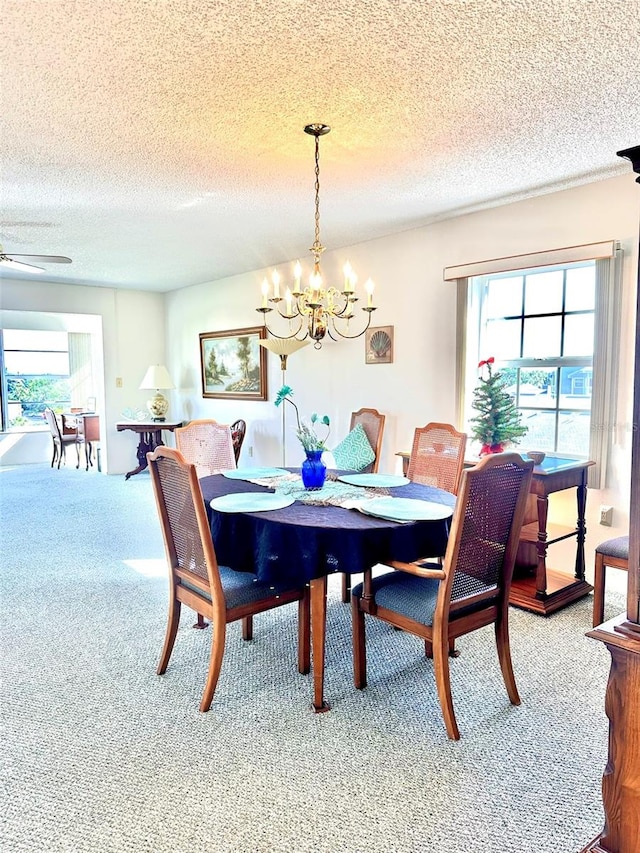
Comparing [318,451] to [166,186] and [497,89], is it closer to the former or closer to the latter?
[497,89]

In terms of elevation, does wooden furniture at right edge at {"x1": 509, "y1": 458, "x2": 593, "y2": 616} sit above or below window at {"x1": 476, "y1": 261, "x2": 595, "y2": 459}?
below

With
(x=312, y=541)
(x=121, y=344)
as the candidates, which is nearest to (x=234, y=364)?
(x=121, y=344)

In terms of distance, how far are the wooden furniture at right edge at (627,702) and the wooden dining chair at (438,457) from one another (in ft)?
6.09

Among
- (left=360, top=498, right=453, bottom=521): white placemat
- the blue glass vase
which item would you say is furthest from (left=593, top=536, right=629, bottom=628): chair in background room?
the blue glass vase

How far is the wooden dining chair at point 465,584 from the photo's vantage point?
190cm

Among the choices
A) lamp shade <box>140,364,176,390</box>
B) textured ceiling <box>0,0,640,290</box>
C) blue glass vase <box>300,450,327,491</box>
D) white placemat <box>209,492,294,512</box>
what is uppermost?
textured ceiling <box>0,0,640,290</box>

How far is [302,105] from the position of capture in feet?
7.32

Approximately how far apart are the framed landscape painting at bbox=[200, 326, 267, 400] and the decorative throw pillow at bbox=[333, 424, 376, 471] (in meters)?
1.98

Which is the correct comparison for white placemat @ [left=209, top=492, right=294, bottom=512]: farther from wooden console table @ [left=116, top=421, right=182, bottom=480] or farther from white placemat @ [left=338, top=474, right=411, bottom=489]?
wooden console table @ [left=116, top=421, right=182, bottom=480]

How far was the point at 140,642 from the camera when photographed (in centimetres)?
267

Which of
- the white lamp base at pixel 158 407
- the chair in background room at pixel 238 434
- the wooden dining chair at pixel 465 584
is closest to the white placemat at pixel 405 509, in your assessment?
the wooden dining chair at pixel 465 584

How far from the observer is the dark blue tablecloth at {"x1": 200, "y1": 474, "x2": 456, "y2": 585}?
2.01 metres

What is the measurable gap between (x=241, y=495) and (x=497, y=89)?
6.52ft

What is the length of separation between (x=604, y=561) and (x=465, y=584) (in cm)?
104
